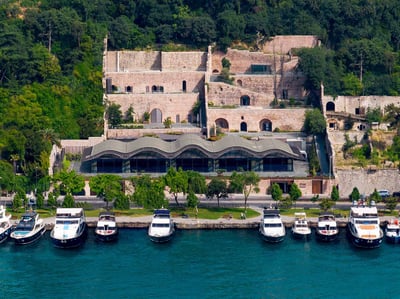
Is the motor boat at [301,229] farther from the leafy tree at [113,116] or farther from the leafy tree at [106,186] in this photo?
the leafy tree at [113,116]

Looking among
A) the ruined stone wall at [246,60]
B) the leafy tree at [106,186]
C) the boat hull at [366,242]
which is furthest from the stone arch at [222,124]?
the boat hull at [366,242]

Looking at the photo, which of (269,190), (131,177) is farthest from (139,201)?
(269,190)

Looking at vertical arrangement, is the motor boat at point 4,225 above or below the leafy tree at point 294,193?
below

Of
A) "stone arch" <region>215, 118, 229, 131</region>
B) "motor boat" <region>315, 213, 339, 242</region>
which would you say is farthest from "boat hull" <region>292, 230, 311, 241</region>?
"stone arch" <region>215, 118, 229, 131</region>

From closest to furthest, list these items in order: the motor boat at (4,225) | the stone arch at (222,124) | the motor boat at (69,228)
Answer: the motor boat at (69,228) → the motor boat at (4,225) → the stone arch at (222,124)

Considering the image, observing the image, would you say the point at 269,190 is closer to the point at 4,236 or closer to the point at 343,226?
the point at 343,226

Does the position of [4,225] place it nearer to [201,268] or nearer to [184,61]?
[201,268]

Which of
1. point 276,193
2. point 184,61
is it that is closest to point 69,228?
point 276,193
